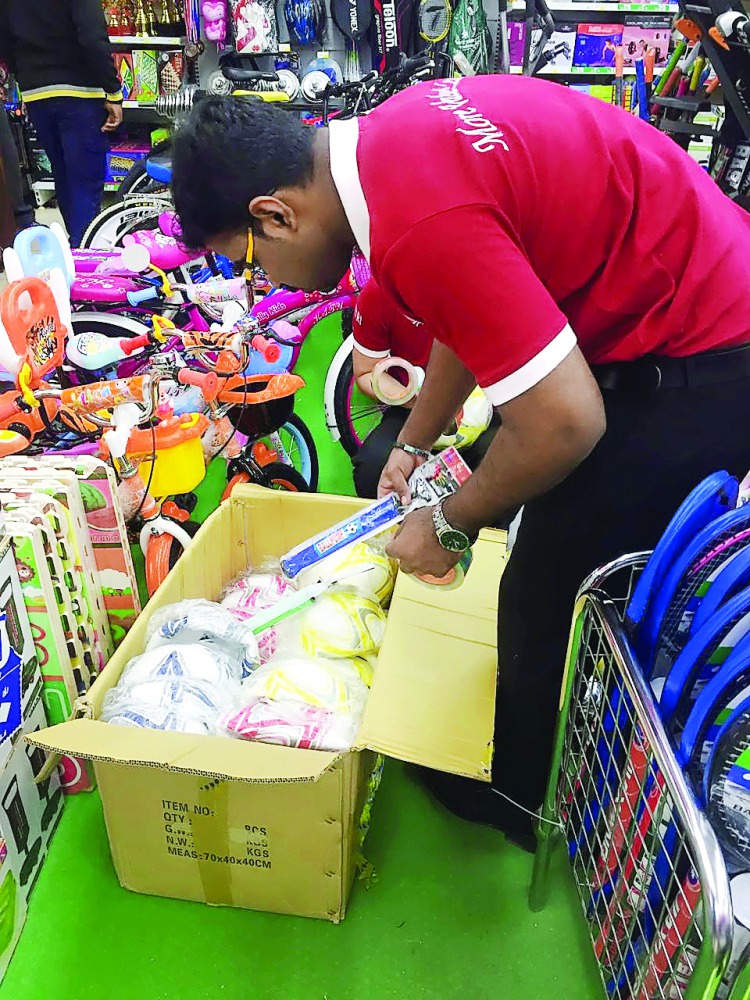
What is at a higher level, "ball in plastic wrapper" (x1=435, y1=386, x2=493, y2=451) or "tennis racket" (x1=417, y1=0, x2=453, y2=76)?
"tennis racket" (x1=417, y1=0, x2=453, y2=76)

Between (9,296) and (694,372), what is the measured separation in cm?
129

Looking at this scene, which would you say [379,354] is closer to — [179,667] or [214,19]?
[179,667]

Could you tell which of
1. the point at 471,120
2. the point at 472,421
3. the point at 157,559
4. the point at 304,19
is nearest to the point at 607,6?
the point at 304,19

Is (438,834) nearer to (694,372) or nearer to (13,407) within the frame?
(694,372)

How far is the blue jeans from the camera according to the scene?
342 cm

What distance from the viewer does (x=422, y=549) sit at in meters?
1.00

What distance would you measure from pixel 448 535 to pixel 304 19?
4390 mm

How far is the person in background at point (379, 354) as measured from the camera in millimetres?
1827

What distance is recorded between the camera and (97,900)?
1277 mm

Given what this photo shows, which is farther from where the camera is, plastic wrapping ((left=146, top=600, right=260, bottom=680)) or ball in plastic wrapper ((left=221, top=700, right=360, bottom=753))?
plastic wrapping ((left=146, top=600, right=260, bottom=680))

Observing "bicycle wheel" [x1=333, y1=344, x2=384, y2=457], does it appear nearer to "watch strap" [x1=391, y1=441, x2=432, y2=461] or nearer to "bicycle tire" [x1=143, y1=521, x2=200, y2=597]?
"bicycle tire" [x1=143, y1=521, x2=200, y2=597]

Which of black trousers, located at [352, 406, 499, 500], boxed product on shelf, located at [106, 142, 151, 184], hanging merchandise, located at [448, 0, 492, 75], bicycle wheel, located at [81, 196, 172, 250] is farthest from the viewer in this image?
boxed product on shelf, located at [106, 142, 151, 184]

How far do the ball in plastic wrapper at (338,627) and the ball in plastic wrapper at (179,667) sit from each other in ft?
0.52

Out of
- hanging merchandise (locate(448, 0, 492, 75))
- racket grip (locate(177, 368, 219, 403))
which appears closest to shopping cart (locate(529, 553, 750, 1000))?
racket grip (locate(177, 368, 219, 403))
